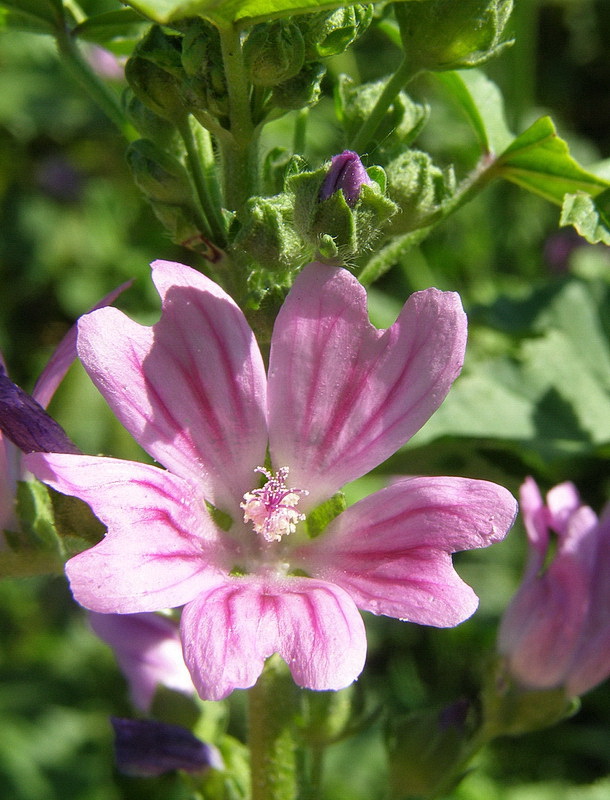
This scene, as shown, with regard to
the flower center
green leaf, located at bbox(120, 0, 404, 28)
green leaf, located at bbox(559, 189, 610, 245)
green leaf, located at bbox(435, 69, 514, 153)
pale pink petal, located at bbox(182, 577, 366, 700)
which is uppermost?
green leaf, located at bbox(120, 0, 404, 28)

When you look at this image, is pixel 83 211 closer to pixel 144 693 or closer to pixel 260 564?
pixel 144 693

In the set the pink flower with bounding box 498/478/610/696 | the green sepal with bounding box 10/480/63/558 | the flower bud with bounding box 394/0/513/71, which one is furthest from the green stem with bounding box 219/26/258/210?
the pink flower with bounding box 498/478/610/696

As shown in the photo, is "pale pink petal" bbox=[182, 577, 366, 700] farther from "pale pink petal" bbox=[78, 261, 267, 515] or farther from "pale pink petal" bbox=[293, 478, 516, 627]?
"pale pink petal" bbox=[78, 261, 267, 515]

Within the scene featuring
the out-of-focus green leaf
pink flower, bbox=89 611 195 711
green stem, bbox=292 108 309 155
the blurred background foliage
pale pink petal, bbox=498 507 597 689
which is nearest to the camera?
green stem, bbox=292 108 309 155

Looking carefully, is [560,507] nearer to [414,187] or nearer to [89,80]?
[414,187]

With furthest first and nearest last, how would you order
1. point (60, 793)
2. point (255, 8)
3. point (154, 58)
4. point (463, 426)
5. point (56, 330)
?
1. point (56, 330)
2. point (60, 793)
3. point (463, 426)
4. point (154, 58)
5. point (255, 8)

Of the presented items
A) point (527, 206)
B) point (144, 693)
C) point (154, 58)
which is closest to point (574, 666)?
point (144, 693)
